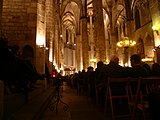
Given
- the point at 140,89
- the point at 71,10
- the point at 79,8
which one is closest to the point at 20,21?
the point at 140,89

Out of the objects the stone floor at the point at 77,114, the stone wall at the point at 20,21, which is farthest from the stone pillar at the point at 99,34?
the stone floor at the point at 77,114

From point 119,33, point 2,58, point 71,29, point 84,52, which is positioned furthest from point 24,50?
point 71,29

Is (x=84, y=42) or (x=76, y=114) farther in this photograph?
(x=84, y=42)

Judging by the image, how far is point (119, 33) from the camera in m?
27.0

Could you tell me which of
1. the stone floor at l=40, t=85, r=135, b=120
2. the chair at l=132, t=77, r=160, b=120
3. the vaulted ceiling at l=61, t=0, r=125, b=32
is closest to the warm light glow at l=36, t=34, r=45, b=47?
the stone floor at l=40, t=85, r=135, b=120

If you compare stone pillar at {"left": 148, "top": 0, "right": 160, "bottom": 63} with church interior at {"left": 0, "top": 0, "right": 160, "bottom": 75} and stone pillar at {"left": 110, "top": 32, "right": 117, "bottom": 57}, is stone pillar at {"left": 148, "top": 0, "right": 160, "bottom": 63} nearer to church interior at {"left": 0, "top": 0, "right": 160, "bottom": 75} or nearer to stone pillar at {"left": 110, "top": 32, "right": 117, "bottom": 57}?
church interior at {"left": 0, "top": 0, "right": 160, "bottom": 75}

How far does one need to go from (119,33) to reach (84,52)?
10236 millimetres

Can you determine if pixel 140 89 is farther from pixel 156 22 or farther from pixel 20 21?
pixel 156 22

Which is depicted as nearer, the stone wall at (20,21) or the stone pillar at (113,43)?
the stone wall at (20,21)

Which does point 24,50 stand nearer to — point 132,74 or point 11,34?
point 11,34

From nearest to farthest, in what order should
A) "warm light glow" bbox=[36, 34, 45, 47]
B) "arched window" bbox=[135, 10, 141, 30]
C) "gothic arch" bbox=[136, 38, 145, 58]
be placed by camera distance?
"warm light glow" bbox=[36, 34, 45, 47], "gothic arch" bbox=[136, 38, 145, 58], "arched window" bbox=[135, 10, 141, 30]

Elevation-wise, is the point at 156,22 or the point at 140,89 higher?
the point at 156,22

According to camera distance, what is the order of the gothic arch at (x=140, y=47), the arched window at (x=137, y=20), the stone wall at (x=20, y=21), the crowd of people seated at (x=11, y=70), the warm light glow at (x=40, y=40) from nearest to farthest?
1. the crowd of people seated at (x=11, y=70)
2. the stone wall at (x=20, y=21)
3. the warm light glow at (x=40, y=40)
4. the gothic arch at (x=140, y=47)
5. the arched window at (x=137, y=20)

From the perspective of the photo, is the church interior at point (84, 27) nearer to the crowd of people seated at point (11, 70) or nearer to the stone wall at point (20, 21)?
the stone wall at point (20, 21)
